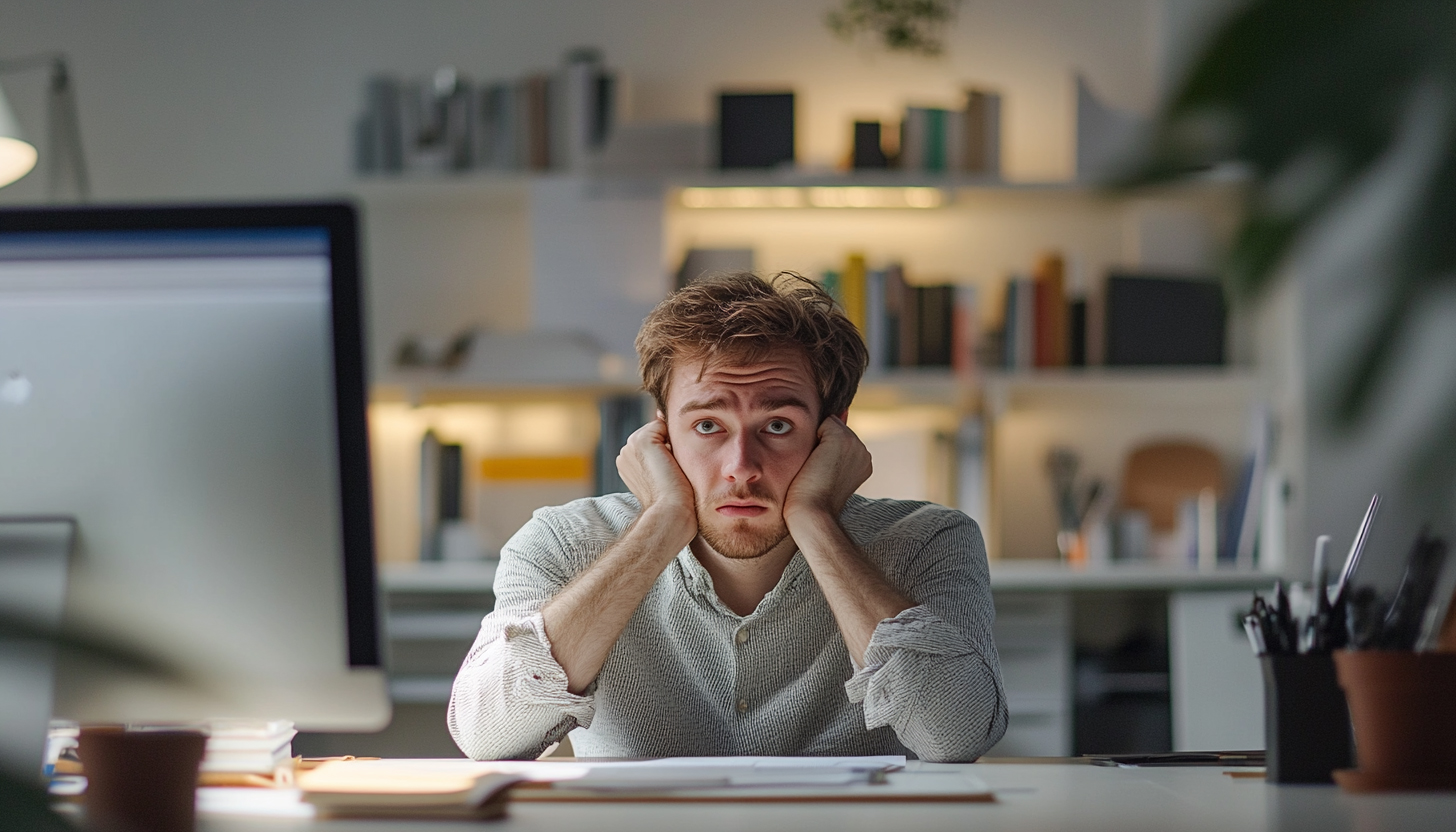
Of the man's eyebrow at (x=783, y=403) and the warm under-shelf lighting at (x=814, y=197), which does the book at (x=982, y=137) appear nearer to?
the warm under-shelf lighting at (x=814, y=197)

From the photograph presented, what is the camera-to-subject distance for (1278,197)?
191mm

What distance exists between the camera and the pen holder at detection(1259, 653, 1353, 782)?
834mm

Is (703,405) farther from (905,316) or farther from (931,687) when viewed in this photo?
(905,316)

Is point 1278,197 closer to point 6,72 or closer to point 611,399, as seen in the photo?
point 611,399

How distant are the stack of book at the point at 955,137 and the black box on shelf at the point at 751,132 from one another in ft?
0.97

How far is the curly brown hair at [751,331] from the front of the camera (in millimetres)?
1537

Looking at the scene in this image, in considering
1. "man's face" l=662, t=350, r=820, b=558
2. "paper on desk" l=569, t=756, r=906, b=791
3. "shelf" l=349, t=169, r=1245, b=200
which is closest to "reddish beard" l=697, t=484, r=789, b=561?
"man's face" l=662, t=350, r=820, b=558

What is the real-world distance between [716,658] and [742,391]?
0.32m

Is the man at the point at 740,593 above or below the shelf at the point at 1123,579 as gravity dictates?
above

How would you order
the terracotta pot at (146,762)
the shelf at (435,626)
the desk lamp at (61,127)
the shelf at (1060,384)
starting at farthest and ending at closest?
the desk lamp at (61,127)
the shelf at (1060,384)
the shelf at (435,626)
the terracotta pot at (146,762)

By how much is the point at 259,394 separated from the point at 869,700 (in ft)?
2.40

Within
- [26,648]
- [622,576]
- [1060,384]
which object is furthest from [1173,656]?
[26,648]

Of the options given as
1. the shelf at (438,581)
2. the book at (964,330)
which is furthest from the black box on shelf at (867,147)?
the shelf at (438,581)

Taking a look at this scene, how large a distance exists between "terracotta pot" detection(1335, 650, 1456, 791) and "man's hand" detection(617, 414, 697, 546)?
2.63 feet
